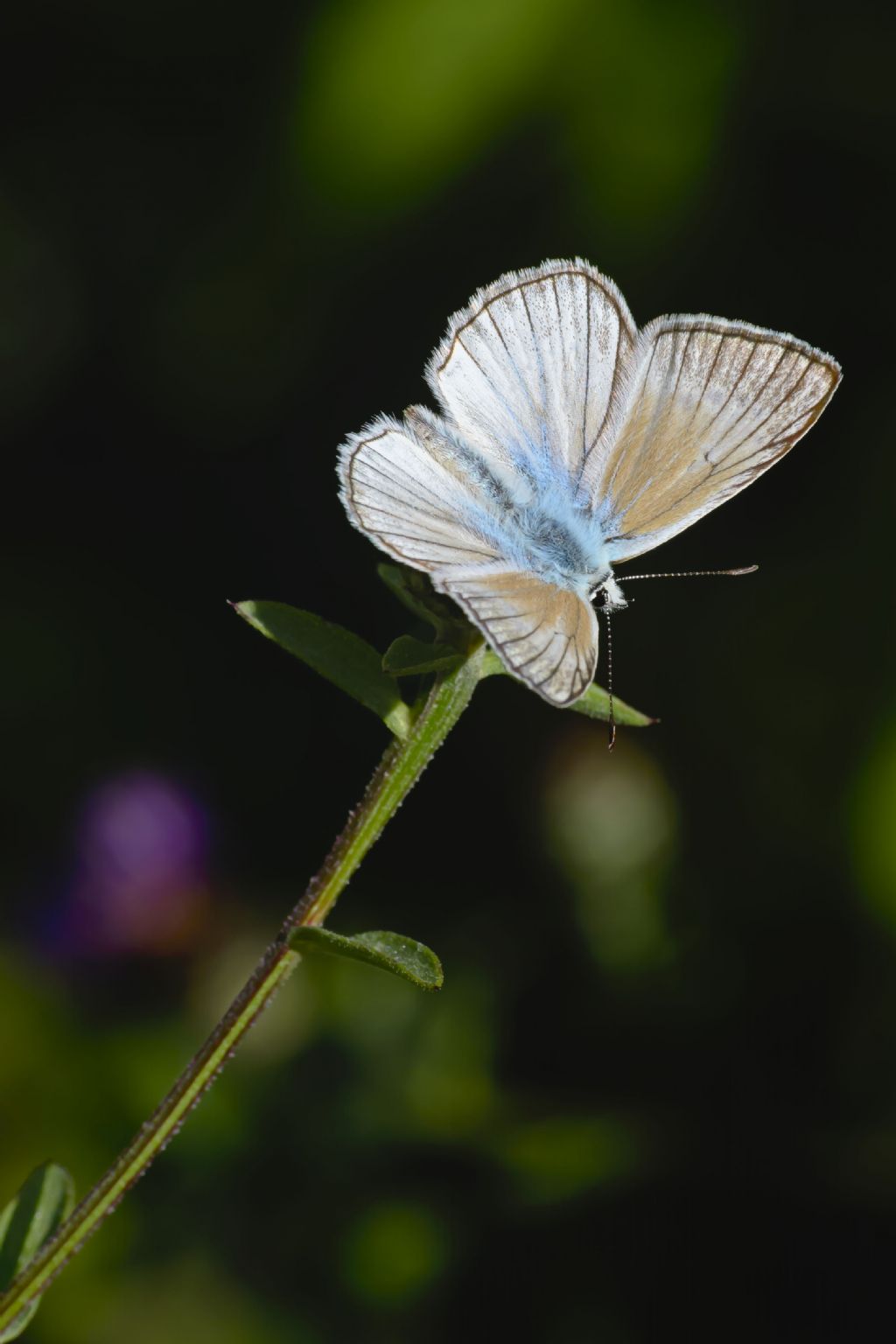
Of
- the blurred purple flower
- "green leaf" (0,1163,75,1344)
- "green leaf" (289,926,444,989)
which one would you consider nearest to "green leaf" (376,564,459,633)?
"green leaf" (289,926,444,989)

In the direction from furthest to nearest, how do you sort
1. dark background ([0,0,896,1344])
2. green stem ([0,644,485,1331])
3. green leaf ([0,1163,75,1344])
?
1. dark background ([0,0,896,1344])
2. green leaf ([0,1163,75,1344])
3. green stem ([0,644,485,1331])

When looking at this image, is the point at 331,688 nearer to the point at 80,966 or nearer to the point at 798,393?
the point at 80,966

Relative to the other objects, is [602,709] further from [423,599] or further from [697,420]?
[697,420]

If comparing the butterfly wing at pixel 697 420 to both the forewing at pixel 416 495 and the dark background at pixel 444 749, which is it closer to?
the forewing at pixel 416 495

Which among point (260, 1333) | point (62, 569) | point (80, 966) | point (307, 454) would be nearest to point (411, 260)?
point (307, 454)

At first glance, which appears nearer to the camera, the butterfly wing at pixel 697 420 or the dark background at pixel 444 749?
the butterfly wing at pixel 697 420

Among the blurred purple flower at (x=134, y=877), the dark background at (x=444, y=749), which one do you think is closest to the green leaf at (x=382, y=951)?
the dark background at (x=444, y=749)

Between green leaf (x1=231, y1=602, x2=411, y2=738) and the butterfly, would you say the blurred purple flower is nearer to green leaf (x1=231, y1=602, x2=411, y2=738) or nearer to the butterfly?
the butterfly
